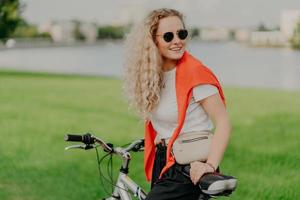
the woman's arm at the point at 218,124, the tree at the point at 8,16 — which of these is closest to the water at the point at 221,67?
the woman's arm at the point at 218,124

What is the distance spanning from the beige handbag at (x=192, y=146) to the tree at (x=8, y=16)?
48415 mm

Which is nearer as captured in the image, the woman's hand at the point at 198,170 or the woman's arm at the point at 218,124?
the woman's hand at the point at 198,170

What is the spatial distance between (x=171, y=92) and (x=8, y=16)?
159ft

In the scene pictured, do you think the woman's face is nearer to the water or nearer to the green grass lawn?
the water

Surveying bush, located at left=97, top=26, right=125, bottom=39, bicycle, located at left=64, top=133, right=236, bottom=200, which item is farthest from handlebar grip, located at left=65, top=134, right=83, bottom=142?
bush, located at left=97, top=26, right=125, bottom=39

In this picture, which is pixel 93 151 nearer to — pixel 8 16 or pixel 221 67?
pixel 8 16

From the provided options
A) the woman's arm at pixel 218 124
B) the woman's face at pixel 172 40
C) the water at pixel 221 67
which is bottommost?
the water at pixel 221 67

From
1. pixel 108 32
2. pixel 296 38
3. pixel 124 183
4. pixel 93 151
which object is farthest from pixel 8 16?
pixel 108 32

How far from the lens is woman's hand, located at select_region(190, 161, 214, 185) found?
3.65m

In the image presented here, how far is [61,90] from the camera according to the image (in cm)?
3050

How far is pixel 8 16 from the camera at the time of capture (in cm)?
5122

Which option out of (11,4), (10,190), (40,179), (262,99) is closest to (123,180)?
(10,190)

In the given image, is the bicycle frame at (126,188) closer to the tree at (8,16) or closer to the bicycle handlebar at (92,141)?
the bicycle handlebar at (92,141)

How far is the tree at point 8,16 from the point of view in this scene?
167 ft
